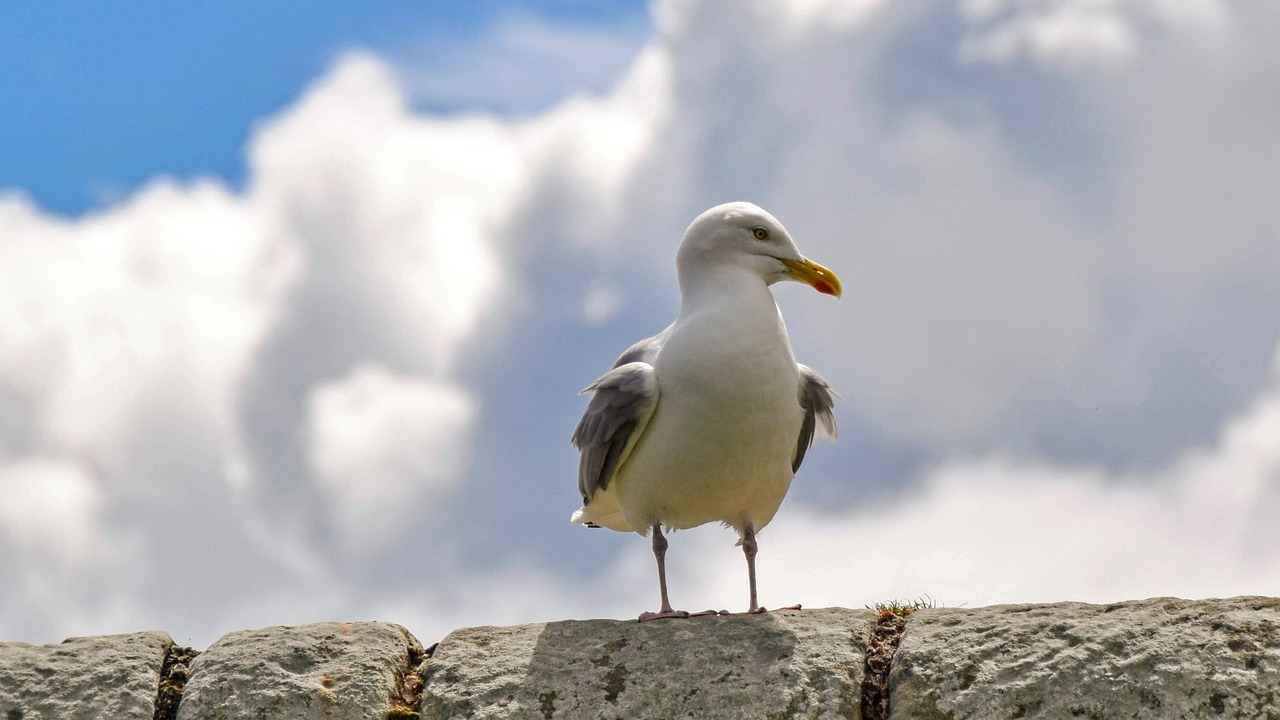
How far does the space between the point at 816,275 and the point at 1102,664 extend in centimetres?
264

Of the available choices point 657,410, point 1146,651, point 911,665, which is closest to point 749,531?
point 657,410

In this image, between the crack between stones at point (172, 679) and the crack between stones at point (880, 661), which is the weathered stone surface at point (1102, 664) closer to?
the crack between stones at point (880, 661)

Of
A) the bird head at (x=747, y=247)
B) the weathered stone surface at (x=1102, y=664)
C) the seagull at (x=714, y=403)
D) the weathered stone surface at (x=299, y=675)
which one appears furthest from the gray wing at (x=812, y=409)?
the weathered stone surface at (x=299, y=675)

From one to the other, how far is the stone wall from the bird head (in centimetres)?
182

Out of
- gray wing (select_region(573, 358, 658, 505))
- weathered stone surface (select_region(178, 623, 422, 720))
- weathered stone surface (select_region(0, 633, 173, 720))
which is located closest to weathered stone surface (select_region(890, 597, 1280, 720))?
gray wing (select_region(573, 358, 658, 505))

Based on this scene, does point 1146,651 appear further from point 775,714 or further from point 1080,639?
point 775,714

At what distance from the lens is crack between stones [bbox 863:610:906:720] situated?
5293mm

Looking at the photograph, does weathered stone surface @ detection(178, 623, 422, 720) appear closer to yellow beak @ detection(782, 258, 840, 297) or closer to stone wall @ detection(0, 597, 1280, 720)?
stone wall @ detection(0, 597, 1280, 720)

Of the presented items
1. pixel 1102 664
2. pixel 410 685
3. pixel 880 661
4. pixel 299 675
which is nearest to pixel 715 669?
pixel 880 661

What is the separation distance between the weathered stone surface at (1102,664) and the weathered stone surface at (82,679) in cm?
293

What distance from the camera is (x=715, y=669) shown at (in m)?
5.43

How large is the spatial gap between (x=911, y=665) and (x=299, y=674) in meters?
2.33

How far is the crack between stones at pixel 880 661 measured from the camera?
529 centimetres

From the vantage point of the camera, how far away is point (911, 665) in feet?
17.5
